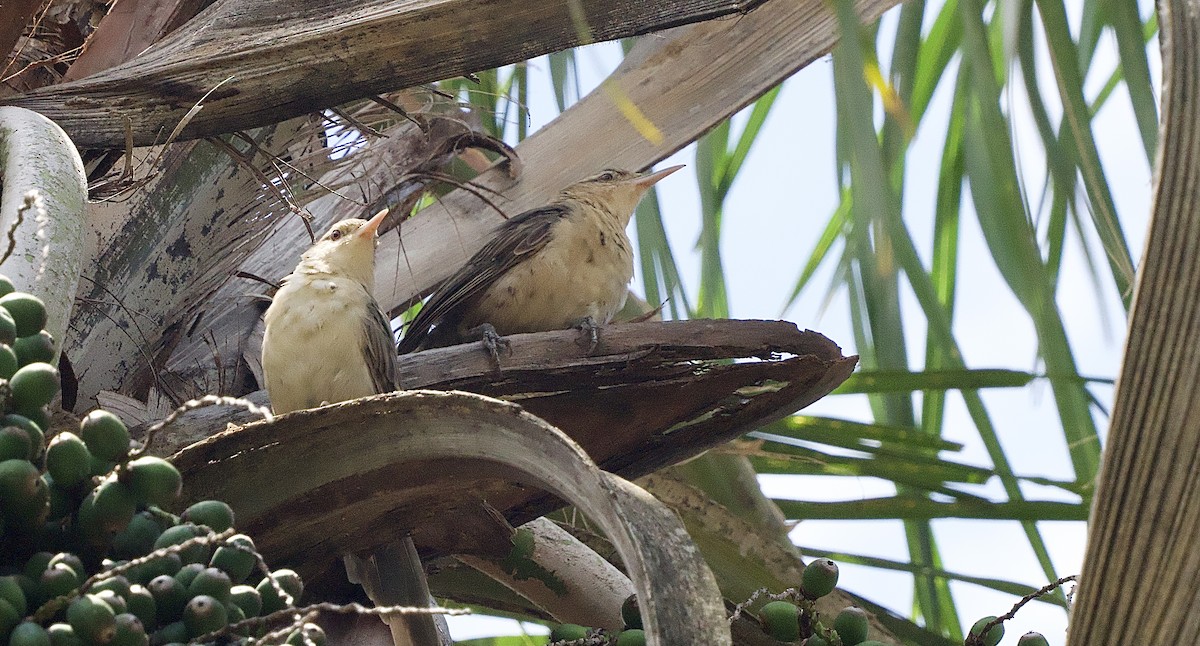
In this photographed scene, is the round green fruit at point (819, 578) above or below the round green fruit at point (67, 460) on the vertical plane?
above

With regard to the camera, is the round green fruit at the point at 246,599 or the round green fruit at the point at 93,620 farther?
the round green fruit at the point at 246,599

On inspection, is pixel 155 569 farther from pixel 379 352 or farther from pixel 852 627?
pixel 379 352

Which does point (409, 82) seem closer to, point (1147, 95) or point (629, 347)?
point (629, 347)

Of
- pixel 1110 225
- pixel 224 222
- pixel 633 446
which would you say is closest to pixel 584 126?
pixel 224 222

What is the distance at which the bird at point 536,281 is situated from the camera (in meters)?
3.40

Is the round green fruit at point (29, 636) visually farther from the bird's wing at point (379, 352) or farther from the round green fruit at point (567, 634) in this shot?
the bird's wing at point (379, 352)

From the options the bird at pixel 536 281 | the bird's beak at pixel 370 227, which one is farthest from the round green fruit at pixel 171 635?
the bird at pixel 536 281

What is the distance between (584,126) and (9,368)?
7.22ft

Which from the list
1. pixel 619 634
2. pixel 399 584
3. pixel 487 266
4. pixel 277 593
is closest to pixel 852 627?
pixel 619 634

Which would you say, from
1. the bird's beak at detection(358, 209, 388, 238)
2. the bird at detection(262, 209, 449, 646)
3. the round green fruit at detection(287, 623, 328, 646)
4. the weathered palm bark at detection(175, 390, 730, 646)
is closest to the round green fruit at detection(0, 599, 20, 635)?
the round green fruit at detection(287, 623, 328, 646)

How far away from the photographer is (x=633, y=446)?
203 cm

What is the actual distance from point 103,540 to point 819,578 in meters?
0.96

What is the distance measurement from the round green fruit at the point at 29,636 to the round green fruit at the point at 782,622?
3.50 feet

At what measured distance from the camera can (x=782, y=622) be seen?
1.91 meters
